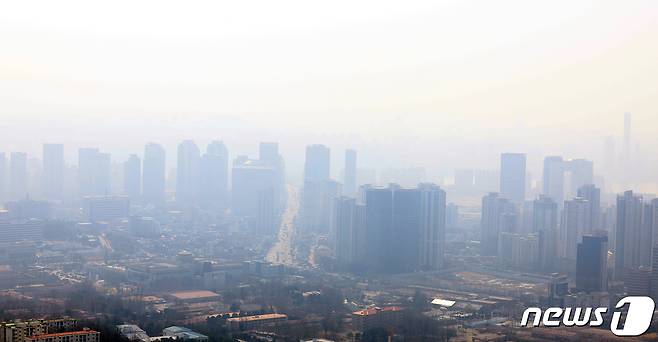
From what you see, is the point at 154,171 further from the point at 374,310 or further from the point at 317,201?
the point at 374,310

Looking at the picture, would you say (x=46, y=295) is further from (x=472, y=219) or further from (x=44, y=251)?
(x=472, y=219)

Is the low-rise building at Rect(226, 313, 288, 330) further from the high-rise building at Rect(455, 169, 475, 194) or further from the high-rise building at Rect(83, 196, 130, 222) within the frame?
the high-rise building at Rect(455, 169, 475, 194)

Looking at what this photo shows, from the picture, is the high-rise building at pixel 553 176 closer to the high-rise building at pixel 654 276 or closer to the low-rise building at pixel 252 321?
the high-rise building at pixel 654 276

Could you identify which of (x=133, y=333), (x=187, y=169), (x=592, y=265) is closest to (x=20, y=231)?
(x=187, y=169)

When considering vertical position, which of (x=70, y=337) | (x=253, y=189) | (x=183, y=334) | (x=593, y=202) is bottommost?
(x=183, y=334)

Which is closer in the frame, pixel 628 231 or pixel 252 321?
pixel 252 321

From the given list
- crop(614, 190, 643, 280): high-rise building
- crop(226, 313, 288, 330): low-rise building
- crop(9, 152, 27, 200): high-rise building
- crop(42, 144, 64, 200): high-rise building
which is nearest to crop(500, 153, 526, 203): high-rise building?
crop(614, 190, 643, 280): high-rise building
